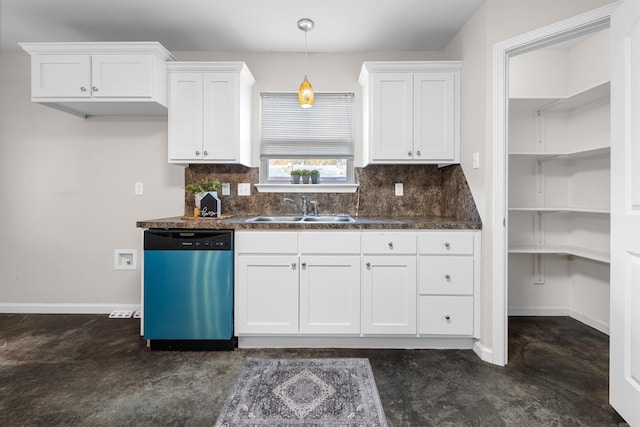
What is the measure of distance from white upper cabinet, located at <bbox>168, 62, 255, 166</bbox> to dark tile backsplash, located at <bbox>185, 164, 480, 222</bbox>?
0.38 meters

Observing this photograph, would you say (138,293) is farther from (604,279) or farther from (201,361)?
(604,279)

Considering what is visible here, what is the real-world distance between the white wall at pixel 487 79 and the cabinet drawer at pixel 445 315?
4.1 inches

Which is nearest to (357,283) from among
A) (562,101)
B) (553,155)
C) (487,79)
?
(487,79)

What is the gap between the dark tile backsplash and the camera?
119 inches

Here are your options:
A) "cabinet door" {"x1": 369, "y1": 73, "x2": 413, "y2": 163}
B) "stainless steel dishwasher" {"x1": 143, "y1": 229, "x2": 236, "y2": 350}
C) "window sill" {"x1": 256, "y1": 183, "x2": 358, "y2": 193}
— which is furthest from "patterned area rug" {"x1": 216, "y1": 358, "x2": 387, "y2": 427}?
"cabinet door" {"x1": 369, "y1": 73, "x2": 413, "y2": 163}

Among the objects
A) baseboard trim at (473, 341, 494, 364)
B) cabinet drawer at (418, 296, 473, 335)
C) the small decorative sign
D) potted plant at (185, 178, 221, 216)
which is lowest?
Answer: baseboard trim at (473, 341, 494, 364)

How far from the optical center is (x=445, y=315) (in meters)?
2.29

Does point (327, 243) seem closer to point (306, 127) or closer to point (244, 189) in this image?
point (244, 189)

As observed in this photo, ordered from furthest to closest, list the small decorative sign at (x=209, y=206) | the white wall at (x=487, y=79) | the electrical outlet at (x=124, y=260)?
1. the electrical outlet at (x=124, y=260)
2. the small decorative sign at (x=209, y=206)
3. the white wall at (x=487, y=79)


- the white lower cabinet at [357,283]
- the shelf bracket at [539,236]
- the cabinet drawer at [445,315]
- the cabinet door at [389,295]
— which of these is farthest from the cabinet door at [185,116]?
the shelf bracket at [539,236]

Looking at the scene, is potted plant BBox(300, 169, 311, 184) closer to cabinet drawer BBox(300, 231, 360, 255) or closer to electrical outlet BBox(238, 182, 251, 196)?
electrical outlet BBox(238, 182, 251, 196)

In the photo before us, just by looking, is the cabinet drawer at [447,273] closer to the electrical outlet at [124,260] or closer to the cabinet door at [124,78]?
the cabinet door at [124,78]

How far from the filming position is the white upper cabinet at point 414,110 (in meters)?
2.60

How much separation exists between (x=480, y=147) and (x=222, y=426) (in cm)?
231
